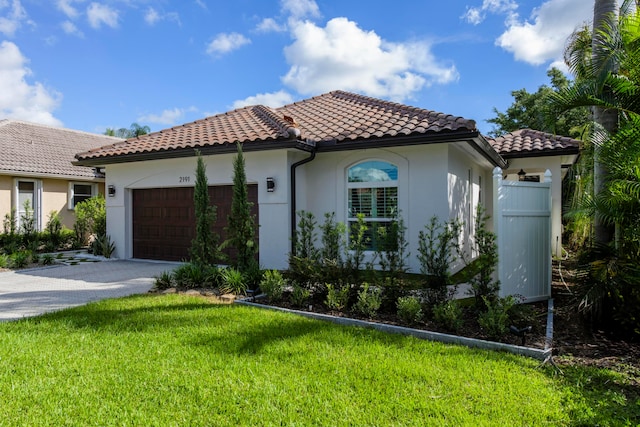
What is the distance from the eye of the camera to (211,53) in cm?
1366

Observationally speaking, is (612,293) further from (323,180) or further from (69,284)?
(69,284)

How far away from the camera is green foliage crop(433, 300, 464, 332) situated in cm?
525

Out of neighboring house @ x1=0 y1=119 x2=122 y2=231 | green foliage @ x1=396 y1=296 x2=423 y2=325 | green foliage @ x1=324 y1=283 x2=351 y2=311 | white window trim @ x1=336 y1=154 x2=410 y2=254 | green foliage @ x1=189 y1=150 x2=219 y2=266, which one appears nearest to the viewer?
green foliage @ x1=396 y1=296 x2=423 y2=325

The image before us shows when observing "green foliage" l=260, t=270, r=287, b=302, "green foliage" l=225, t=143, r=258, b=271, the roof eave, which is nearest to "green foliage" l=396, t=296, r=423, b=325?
"green foliage" l=260, t=270, r=287, b=302

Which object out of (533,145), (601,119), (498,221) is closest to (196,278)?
(498,221)

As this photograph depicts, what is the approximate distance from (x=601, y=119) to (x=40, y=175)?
1982 centimetres

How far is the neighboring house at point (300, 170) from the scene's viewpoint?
9.18 meters

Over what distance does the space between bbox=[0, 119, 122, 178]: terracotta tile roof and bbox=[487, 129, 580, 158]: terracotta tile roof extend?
62.1 feet

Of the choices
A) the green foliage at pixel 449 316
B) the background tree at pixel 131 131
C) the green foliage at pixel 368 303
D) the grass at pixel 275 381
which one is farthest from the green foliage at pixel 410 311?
the background tree at pixel 131 131

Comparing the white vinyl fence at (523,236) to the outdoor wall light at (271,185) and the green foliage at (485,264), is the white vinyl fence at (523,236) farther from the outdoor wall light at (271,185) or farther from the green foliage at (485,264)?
the outdoor wall light at (271,185)

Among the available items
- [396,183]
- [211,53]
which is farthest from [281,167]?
[211,53]

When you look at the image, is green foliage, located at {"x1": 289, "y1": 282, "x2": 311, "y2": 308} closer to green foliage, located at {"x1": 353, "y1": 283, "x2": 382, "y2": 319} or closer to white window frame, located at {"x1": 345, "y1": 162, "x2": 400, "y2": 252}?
green foliage, located at {"x1": 353, "y1": 283, "x2": 382, "y2": 319}

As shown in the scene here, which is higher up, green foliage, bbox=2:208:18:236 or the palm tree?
the palm tree

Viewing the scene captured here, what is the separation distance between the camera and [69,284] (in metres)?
8.80
